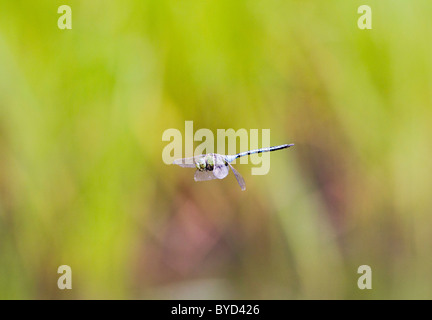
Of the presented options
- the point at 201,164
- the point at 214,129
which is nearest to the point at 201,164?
the point at 201,164

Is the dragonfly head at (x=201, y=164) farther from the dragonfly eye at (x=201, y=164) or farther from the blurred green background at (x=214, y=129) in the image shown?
the blurred green background at (x=214, y=129)

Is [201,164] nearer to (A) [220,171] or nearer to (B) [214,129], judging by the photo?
(A) [220,171]

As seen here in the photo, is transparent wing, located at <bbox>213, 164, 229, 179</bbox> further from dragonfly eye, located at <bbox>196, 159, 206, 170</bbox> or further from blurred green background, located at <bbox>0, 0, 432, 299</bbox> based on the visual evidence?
blurred green background, located at <bbox>0, 0, 432, 299</bbox>

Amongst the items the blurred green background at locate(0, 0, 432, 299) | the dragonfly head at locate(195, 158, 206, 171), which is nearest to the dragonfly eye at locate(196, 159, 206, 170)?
the dragonfly head at locate(195, 158, 206, 171)

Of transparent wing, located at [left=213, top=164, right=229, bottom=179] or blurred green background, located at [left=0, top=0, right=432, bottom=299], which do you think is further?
blurred green background, located at [left=0, top=0, right=432, bottom=299]

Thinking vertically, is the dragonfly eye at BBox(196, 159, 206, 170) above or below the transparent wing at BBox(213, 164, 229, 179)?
above

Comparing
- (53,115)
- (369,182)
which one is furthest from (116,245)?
(369,182)

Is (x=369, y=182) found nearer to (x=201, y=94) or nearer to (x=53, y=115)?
(x=201, y=94)
